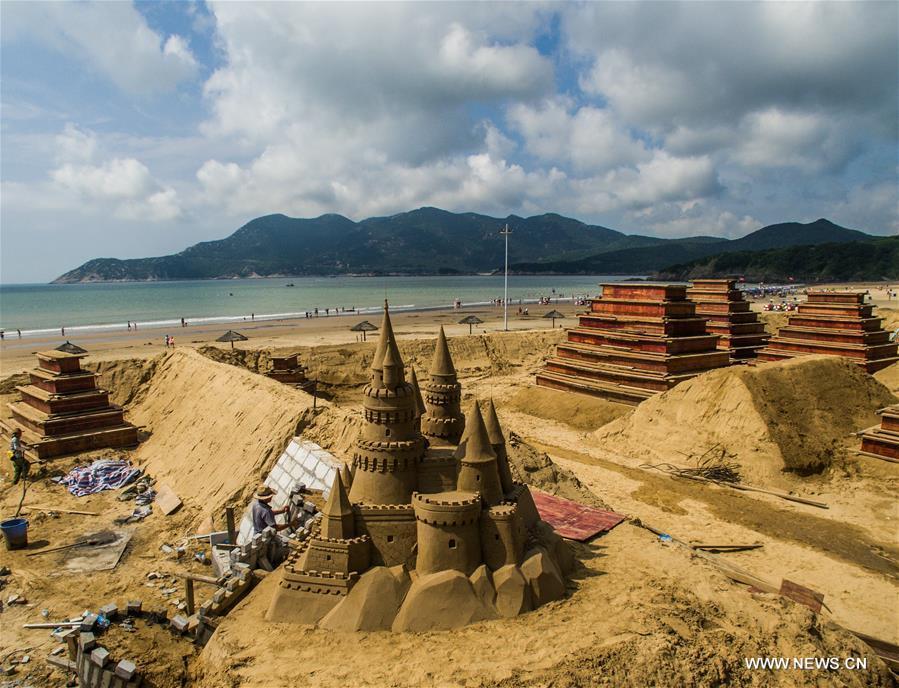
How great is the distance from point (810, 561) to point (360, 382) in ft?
84.6

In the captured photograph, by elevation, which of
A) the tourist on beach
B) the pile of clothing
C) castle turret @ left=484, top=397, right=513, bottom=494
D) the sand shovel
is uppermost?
castle turret @ left=484, top=397, right=513, bottom=494

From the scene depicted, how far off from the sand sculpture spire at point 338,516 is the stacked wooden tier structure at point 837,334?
92.4ft

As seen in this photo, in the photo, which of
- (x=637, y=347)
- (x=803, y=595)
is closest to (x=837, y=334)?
(x=637, y=347)

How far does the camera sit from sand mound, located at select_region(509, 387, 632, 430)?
2474 cm

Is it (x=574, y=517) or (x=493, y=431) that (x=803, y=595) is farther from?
(x=493, y=431)

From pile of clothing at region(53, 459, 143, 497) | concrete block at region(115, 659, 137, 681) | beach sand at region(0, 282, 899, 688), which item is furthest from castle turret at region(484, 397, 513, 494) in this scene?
pile of clothing at region(53, 459, 143, 497)

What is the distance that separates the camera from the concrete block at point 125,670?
875cm

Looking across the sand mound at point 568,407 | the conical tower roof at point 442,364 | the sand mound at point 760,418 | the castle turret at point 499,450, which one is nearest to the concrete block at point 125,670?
the castle turret at point 499,450

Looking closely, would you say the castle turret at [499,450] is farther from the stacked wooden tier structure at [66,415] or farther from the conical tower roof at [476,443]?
the stacked wooden tier structure at [66,415]

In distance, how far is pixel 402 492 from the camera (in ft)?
33.6

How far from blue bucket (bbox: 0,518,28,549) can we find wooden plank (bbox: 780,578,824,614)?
18.3 metres

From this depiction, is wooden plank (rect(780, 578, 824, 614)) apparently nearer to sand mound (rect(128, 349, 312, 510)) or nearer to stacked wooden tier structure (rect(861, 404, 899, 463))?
stacked wooden tier structure (rect(861, 404, 899, 463))

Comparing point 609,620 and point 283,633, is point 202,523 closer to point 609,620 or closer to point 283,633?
point 283,633

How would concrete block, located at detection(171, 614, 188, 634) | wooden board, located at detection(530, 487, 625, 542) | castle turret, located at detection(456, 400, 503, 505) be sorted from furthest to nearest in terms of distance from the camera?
wooden board, located at detection(530, 487, 625, 542)
concrete block, located at detection(171, 614, 188, 634)
castle turret, located at detection(456, 400, 503, 505)
